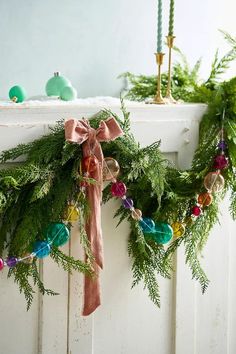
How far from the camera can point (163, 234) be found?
4.95 feet

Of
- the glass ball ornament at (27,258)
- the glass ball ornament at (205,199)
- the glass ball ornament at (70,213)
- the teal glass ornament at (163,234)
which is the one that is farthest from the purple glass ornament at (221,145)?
the glass ball ornament at (27,258)

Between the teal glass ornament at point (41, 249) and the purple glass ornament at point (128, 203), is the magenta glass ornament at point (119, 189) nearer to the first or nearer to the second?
the purple glass ornament at point (128, 203)

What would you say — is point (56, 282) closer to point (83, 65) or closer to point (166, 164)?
point (166, 164)

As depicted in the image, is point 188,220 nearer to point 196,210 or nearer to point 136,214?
point 196,210

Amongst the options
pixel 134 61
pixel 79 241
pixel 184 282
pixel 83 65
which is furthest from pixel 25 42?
pixel 184 282

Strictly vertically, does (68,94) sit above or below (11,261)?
above

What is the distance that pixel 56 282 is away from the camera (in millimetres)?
1532

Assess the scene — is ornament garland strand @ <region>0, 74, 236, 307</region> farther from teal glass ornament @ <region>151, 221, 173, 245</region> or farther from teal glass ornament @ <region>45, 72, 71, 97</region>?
teal glass ornament @ <region>45, 72, 71, 97</region>

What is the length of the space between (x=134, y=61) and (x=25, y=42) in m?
0.35

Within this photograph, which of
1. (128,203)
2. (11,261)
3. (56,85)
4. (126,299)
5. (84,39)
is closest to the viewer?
(11,261)

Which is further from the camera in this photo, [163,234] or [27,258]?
[163,234]

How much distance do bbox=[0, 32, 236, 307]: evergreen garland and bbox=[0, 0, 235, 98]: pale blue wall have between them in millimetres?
439

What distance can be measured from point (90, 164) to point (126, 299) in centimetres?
38

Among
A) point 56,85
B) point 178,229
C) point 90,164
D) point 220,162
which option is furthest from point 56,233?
point 56,85
